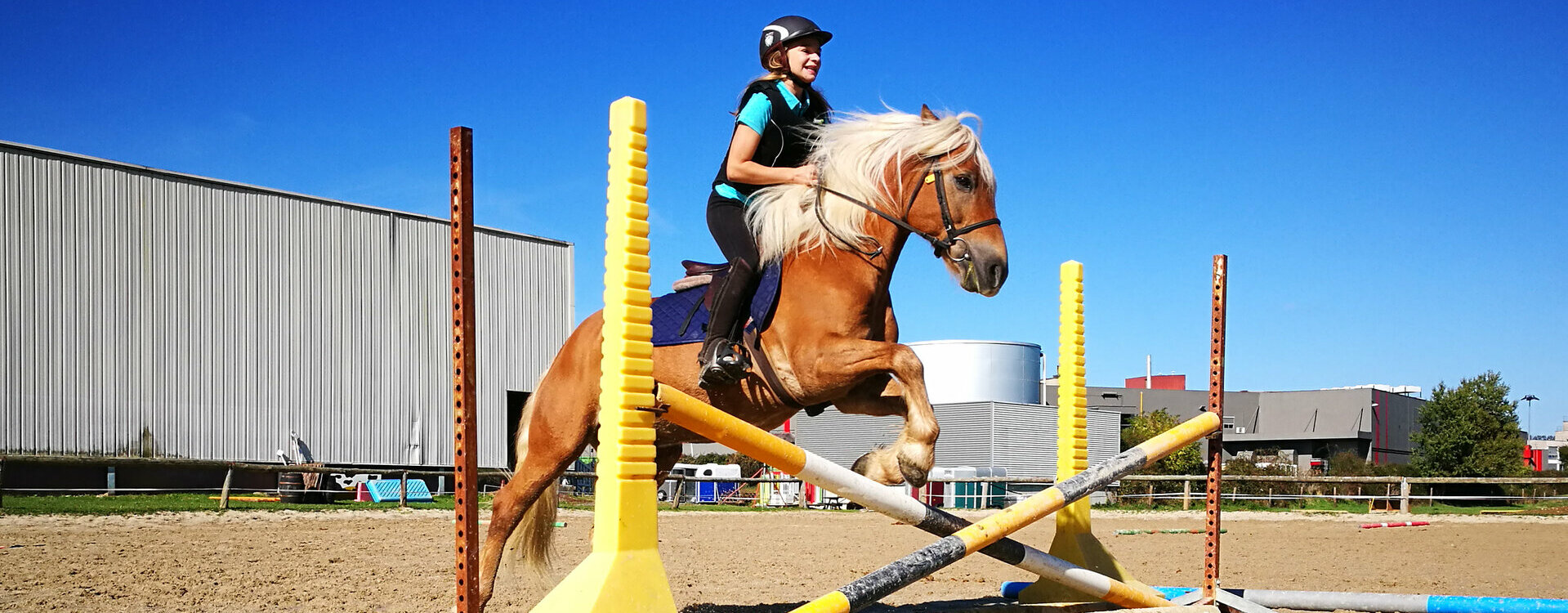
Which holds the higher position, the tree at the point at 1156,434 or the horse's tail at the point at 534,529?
the horse's tail at the point at 534,529

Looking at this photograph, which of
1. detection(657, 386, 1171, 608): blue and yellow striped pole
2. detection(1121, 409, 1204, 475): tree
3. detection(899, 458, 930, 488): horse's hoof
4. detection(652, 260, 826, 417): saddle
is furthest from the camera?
detection(1121, 409, 1204, 475): tree

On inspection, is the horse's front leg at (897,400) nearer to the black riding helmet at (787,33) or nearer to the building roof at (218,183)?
the black riding helmet at (787,33)

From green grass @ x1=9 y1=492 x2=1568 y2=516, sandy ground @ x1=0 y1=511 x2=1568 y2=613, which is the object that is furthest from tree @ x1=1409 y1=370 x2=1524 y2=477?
sandy ground @ x1=0 y1=511 x2=1568 y2=613

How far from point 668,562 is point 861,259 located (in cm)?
601

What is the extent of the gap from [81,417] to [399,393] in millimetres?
6755

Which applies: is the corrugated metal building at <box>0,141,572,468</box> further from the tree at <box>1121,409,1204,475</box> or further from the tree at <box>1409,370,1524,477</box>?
the tree at <box>1409,370,1524,477</box>

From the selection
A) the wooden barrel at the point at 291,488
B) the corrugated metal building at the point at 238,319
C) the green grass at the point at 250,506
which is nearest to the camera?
the green grass at the point at 250,506

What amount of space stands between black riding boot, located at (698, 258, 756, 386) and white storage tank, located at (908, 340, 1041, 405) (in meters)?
28.9

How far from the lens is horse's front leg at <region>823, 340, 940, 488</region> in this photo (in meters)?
3.73

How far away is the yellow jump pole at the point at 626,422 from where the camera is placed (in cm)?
279

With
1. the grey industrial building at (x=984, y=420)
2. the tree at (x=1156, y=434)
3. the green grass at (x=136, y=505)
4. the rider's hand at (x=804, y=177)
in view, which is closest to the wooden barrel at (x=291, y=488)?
the green grass at (x=136, y=505)

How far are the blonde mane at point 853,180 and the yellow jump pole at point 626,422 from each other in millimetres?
1409

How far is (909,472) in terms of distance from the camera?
372 centimetres

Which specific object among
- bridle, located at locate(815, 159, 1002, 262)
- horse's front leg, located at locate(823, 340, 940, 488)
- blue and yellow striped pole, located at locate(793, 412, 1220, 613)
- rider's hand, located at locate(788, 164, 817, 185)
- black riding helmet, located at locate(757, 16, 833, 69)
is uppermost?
black riding helmet, located at locate(757, 16, 833, 69)
